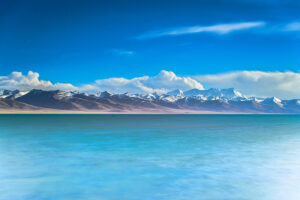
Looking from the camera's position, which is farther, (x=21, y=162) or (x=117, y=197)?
(x=21, y=162)

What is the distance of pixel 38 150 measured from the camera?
870 inches

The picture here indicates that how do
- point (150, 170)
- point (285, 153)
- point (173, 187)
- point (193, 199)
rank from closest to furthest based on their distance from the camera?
point (193, 199) < point (173, 187) < point (150, 170) < point (285, 153)

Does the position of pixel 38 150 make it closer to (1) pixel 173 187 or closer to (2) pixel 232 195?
(1) pixel 173 187

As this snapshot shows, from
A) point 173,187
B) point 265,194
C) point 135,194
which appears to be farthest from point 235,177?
point 135,194

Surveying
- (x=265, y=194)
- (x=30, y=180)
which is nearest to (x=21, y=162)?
(x=30, y=180)

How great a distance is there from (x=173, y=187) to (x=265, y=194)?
11.4 feet

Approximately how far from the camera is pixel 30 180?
12883 millimetres

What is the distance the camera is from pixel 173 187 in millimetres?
11805

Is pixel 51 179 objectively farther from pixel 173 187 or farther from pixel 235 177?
pixel 235 177

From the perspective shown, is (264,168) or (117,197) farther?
(264,168)

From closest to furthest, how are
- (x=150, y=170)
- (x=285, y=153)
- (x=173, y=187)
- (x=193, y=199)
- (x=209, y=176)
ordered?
(x=193, y=199) → (x=173, y=187) → (x=209, y=176) → (x=150, y=170) → (x=285, y=153)

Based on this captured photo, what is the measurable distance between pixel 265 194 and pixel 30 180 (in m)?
9.74

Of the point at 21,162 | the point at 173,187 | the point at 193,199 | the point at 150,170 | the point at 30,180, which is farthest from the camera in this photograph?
the point at 21,162

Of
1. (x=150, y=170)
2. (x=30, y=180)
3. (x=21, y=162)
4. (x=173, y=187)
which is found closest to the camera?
(x=173, y=187)
